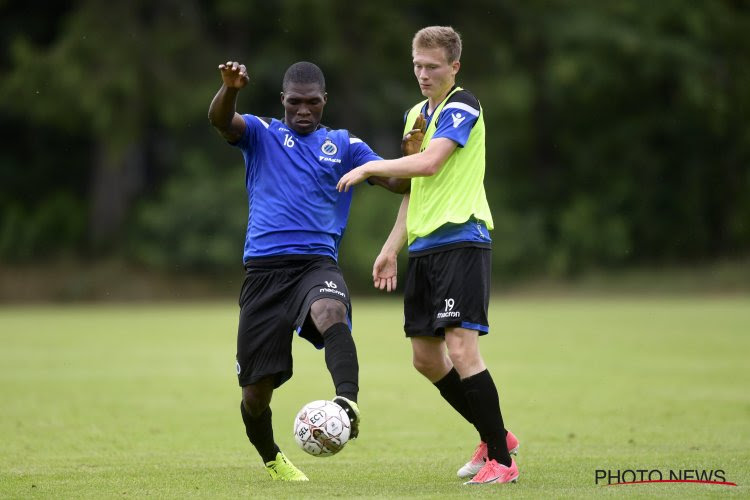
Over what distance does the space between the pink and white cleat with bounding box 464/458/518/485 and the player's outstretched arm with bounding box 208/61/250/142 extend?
2.34 metres

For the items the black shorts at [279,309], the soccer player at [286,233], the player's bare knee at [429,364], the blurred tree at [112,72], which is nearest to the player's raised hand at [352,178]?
the soccer player at [286,233]

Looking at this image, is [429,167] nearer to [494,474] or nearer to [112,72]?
[494,474]

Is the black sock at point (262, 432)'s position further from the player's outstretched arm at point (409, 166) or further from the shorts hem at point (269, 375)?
the player's outstretched arm at point (409, 166)

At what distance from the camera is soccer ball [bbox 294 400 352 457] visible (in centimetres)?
585

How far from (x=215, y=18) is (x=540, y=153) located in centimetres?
1269

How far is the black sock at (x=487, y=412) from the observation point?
261 inches

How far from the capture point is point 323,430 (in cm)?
584

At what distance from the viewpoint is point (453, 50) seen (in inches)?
267

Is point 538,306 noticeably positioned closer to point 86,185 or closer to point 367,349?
point 367,349

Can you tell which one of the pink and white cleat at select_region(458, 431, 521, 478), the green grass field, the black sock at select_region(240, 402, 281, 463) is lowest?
the green grass field

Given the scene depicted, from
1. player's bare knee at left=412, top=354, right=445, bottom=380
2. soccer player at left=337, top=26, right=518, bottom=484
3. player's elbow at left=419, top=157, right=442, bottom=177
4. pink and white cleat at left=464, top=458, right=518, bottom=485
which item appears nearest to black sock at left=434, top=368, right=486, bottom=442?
player's bare knee at left=412, top=354, right=445, bottom=380

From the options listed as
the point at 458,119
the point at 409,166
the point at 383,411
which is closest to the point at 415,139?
the point at 458,119

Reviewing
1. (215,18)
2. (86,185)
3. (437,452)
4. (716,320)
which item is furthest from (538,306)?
(437,452)

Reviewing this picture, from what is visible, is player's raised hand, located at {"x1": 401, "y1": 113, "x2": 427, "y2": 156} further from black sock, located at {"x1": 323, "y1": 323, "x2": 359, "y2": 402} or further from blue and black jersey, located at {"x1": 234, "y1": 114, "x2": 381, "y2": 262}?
black sock, located at {"x1": 323, "y1": 323, "x2": 359, "y2": 402}
